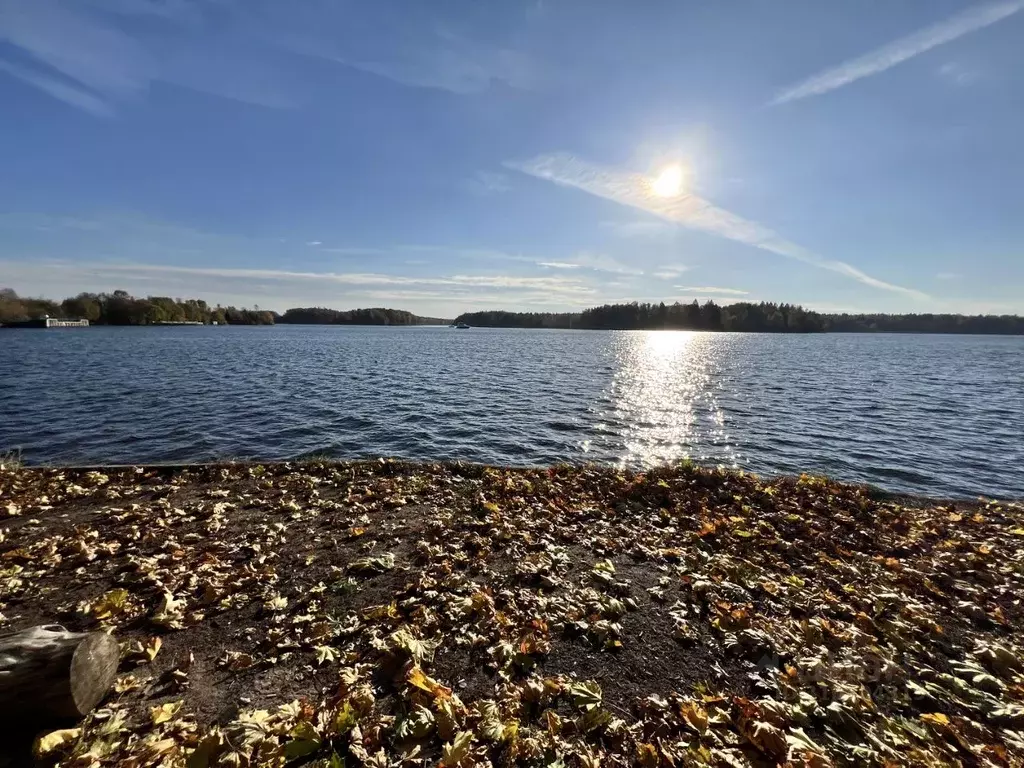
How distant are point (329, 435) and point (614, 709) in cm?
1872

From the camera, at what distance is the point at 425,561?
26.4ft

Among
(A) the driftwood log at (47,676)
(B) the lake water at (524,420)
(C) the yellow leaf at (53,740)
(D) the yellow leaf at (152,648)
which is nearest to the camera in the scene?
(C) the yellow leaf at (53,740)

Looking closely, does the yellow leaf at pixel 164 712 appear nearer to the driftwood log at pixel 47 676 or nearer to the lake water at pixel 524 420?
the driftwood log at pixel 47 676

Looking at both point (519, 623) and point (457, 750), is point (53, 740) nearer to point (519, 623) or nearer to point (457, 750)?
point (457, 750)

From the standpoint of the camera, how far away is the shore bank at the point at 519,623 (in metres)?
4.41

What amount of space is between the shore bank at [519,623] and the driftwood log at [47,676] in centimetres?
29

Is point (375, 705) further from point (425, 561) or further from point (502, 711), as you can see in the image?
point (425, 561)

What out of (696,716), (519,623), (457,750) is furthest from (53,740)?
(696,716)

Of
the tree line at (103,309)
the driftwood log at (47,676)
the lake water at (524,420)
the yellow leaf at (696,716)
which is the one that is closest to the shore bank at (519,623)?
the yellow leaf at (696,716)

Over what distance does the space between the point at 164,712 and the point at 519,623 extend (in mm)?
4117

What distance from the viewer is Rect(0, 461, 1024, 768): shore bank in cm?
441

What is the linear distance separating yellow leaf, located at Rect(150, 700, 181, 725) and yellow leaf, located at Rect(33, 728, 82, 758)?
1.89 feet

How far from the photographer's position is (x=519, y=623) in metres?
6.27

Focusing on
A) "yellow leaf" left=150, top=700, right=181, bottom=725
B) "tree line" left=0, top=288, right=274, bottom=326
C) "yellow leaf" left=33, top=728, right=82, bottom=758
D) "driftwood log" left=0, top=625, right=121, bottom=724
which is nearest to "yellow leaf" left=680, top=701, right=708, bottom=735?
"yellow leaf" left=150, top=700, right=181, bottom=725
